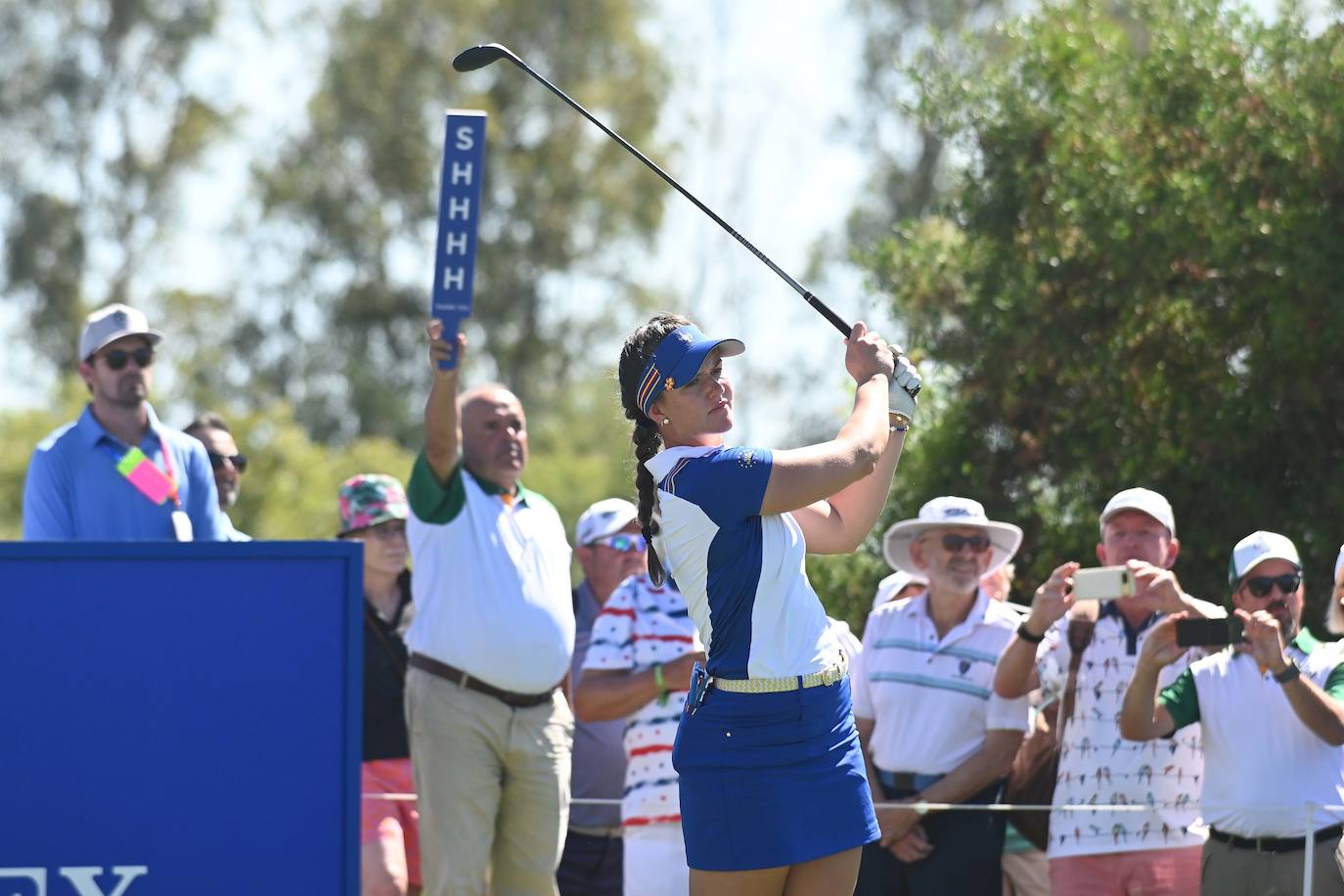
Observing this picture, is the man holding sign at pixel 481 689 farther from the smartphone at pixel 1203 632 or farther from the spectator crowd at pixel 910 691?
the smartphone at pixel 1203 632

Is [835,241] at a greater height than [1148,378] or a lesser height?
greater

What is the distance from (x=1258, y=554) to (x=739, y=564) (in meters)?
2.72

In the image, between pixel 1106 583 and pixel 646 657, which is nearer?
pixel 1106 583

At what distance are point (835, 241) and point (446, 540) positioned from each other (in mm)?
20816

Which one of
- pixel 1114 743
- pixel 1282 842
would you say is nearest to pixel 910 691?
pixel 1114 743

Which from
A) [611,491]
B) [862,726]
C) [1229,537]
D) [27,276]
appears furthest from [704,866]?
[27,276]

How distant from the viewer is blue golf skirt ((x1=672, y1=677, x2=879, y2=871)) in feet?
14.0

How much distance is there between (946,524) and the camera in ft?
24.0

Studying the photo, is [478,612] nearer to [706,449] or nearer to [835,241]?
[706,449]

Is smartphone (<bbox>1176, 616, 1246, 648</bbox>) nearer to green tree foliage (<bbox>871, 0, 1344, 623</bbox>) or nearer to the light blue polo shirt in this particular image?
the light blue polo shirt

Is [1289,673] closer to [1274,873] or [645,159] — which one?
[1274,873]

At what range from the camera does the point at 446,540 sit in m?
6.65

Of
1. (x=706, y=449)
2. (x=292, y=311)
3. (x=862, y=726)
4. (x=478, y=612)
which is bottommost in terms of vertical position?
(x=862, y=726)

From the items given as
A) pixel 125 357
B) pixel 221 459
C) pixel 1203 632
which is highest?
pixel 125 357
